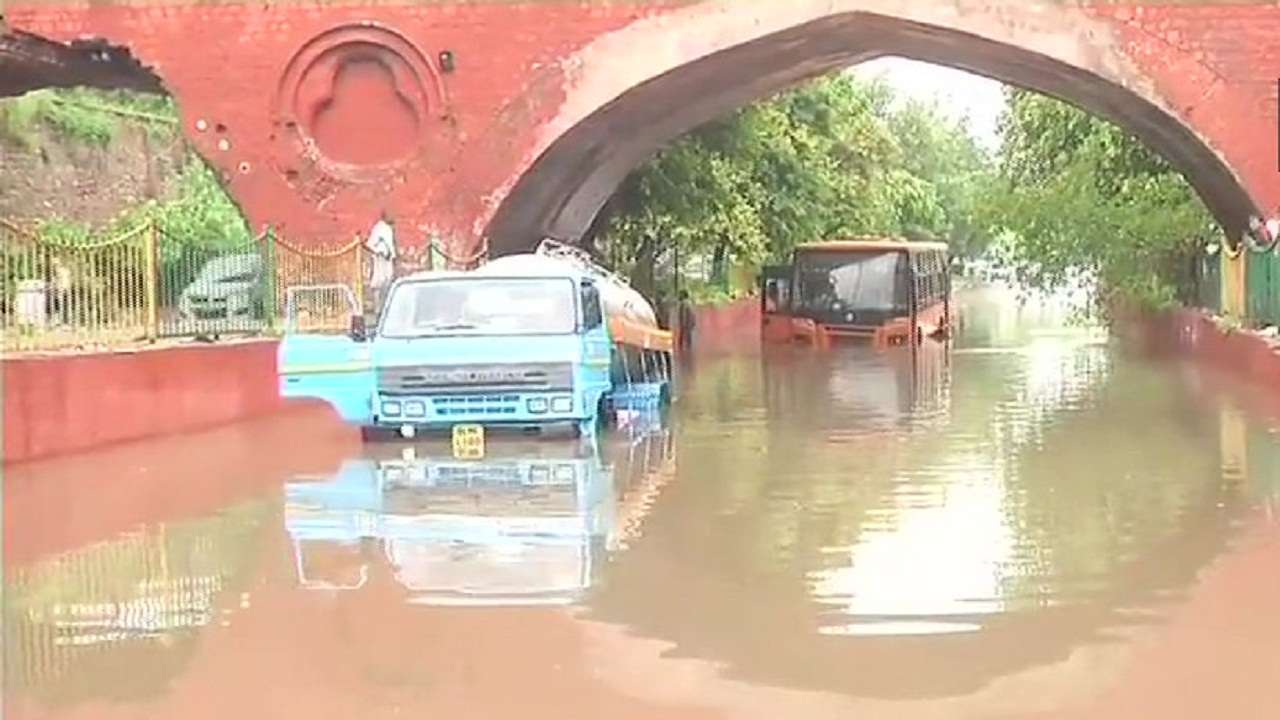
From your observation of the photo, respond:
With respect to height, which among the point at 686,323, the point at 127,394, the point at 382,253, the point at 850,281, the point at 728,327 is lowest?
the point at 127,394

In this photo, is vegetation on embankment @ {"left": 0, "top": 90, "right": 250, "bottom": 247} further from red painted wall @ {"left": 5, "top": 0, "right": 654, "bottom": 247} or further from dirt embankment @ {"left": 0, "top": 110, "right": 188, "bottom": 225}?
red painted wall @ {"left": 5, "top": 0, "right": 654, "bottom": 247}

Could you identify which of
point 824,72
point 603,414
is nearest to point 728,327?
point 824,72

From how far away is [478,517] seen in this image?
36.2 ft

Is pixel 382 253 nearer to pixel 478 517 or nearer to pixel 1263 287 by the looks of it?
pixel 1263 287

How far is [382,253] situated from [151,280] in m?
7.30

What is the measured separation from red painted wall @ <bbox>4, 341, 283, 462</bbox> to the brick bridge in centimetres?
679

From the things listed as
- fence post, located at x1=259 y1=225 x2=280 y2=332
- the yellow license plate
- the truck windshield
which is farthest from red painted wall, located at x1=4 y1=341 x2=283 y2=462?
the yellow license plate

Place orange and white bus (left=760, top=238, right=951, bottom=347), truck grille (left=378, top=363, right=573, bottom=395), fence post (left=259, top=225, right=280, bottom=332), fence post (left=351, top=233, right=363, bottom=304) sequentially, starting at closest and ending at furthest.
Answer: truck grille (left=378, top=363, right=573, bottom=395) < fence post (left=259, top=225, right=280, bottom=332) < fence post (left=351, top=233, right=363, bottom=304) < orange and white bus (left=760, top=238, right=951, bottom=347)

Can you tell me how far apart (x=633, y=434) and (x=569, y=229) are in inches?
614

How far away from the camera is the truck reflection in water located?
8.92 metres

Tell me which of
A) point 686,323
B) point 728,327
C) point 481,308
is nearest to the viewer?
point 481,308

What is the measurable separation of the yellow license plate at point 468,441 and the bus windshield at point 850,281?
2351 cm

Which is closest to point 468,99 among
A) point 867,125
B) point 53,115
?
point 53,115

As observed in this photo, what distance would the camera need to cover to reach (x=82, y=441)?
50.3 feet
